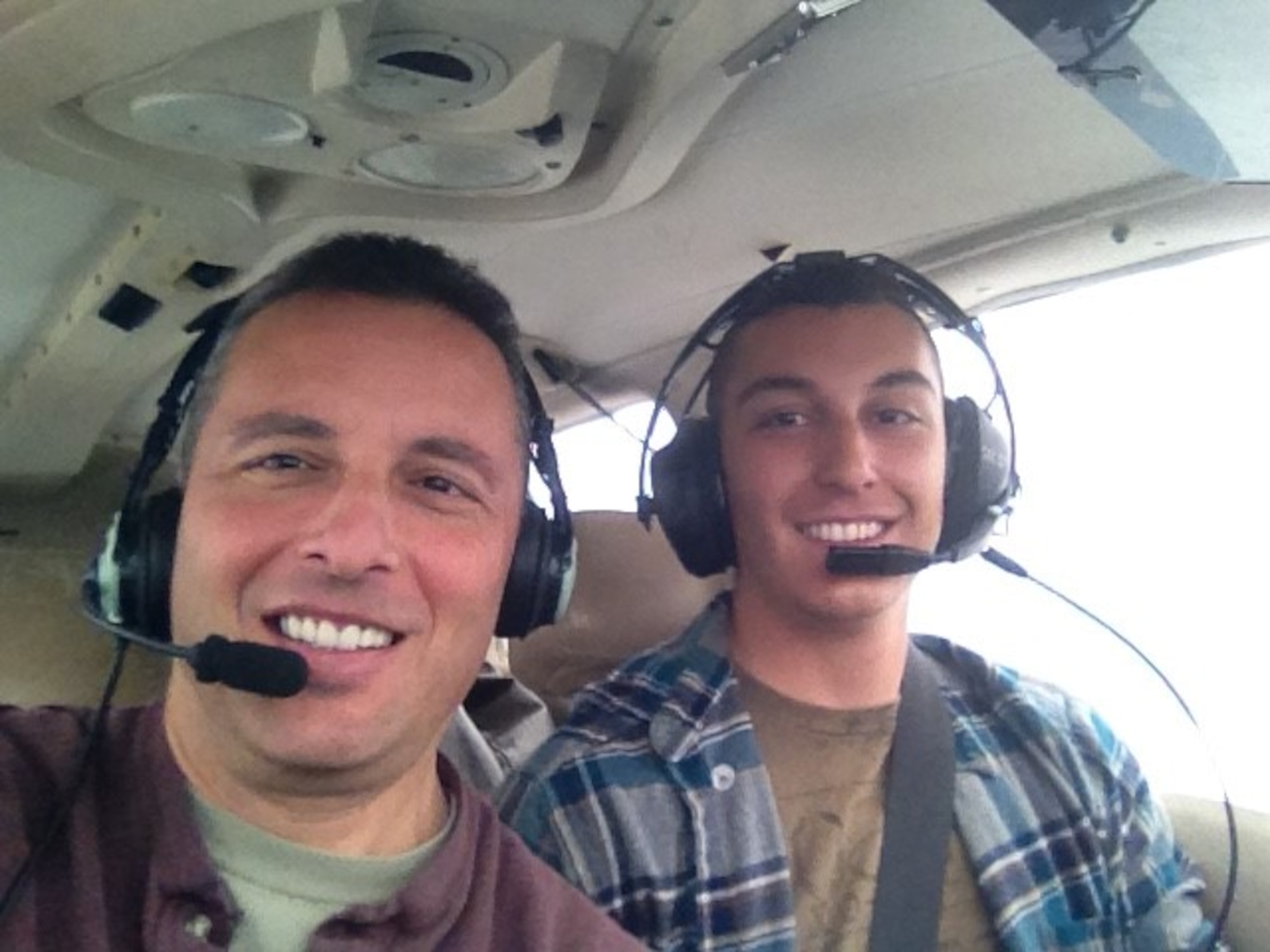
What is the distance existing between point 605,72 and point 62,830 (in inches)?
31.2

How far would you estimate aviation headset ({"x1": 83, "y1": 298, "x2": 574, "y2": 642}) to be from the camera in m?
1.16

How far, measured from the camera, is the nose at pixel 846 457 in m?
1.54

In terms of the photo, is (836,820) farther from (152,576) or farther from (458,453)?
(152,576)

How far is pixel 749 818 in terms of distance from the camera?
1.46m

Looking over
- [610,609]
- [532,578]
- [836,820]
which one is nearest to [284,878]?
[532,578]

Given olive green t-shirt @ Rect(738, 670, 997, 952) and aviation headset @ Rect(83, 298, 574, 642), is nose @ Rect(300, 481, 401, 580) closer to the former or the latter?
aviation headset @ Rect(83, 298, 574, 642)

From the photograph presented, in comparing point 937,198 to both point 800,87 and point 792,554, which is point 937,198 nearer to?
point 800,87

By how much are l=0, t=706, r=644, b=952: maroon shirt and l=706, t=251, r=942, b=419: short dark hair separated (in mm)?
682

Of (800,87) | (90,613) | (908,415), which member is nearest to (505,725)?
(908,415)

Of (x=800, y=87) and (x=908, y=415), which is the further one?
(x=908, y=415)

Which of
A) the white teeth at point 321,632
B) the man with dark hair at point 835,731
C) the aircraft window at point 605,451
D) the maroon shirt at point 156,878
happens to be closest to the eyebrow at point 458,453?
the white teeth at point 321,632

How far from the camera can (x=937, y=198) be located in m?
1.69

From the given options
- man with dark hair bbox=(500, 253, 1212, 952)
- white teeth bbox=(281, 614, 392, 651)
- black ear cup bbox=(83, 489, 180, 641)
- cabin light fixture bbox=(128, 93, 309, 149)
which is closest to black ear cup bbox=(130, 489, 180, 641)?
black ear cup bbox=(83, 489, 180, 641)

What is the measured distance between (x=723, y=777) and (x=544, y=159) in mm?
681
